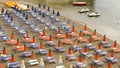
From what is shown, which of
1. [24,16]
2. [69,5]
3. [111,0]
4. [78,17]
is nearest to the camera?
[24,16]

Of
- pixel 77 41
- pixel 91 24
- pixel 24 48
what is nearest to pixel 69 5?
pixel 91 24

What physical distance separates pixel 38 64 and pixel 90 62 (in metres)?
7.55

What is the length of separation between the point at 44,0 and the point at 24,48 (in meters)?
41.7

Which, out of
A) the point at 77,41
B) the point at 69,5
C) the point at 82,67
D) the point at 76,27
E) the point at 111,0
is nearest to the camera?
the point at 82,67

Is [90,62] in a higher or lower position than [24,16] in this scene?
lower

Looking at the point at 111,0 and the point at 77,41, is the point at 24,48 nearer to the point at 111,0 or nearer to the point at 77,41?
the point at 77,41

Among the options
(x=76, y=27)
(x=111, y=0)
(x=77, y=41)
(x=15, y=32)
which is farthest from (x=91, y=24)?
(x=111, y=0)

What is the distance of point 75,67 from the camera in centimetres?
3828

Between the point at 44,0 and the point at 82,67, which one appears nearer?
the point at 82,67

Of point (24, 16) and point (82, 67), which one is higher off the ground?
point (24, 16)

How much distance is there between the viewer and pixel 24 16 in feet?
199

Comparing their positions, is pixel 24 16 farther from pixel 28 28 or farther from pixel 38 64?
pixel 38 64

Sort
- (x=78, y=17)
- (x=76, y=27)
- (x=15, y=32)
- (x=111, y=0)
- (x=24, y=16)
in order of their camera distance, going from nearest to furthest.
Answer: (x=15, y=32) → (x=76, y=27) → (x=24, y=16) → (x=78, y=17) → (x=111, y=0)

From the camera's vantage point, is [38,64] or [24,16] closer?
[38,64]
